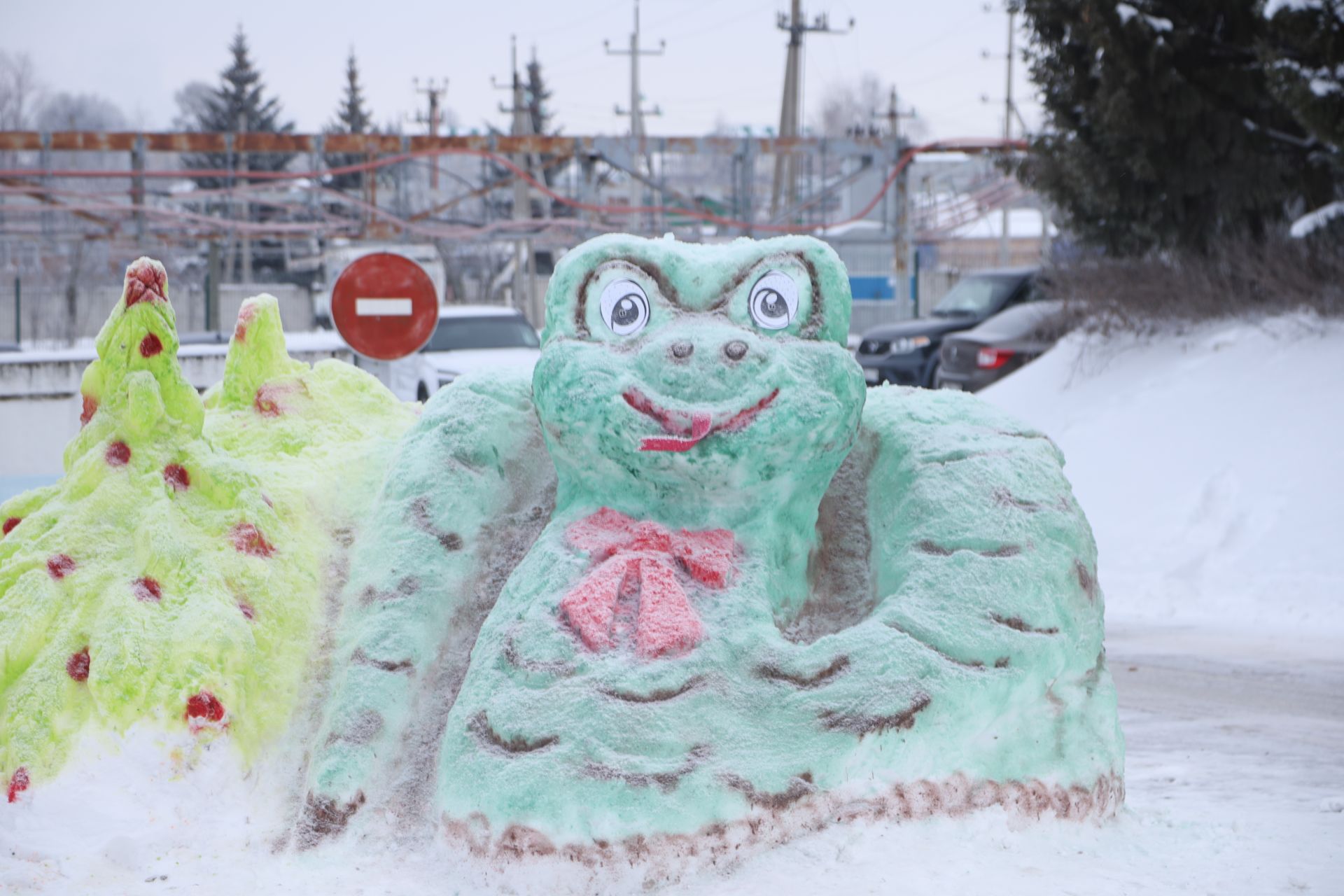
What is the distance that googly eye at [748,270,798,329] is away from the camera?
382cm

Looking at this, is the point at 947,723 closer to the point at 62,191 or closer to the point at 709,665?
the point at 709,665

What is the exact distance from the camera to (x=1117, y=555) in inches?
353

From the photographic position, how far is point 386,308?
6.88 meters

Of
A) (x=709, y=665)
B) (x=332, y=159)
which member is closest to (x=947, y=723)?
(x=709, y=665)

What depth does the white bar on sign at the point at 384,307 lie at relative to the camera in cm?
686

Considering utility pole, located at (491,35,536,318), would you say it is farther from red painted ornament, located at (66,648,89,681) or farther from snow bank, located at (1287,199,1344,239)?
red painted ornament, located at (66,648,89,681)

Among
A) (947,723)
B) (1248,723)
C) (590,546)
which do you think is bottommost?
(1248,723)

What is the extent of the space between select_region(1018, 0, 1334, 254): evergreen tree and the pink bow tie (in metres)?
9.13

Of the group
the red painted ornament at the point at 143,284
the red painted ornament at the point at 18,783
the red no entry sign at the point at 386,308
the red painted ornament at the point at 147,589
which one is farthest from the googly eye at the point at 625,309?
the red no entry sign at the point at 386,308

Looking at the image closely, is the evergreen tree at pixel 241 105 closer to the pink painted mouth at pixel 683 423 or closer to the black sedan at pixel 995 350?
the black sedan at pixel 995 350

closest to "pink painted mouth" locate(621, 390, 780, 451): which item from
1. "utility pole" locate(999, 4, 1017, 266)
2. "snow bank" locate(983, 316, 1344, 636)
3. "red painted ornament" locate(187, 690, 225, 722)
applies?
"red painted ornament" locate(187, 690, 225, 722)

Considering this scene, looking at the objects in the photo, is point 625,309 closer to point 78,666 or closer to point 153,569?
point 153,569

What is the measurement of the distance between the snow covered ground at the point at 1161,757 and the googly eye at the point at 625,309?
1388mm

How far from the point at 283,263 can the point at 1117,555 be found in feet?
88.5
